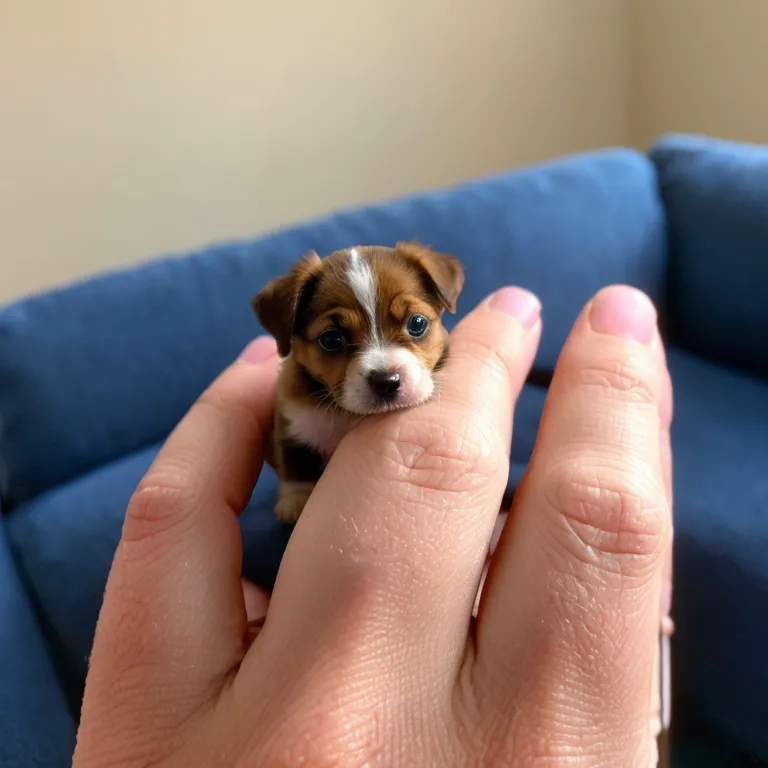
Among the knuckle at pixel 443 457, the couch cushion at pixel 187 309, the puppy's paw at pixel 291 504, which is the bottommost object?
the puppy's paw at pixel 291 504

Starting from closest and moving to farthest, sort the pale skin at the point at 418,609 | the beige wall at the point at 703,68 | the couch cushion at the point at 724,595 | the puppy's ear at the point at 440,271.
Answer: the pale skin at the point at 418,609 < the puppy's ear at the point at 440,271 < the couch cushion at the point at 724,595 < the beige wall at the point at 703,68

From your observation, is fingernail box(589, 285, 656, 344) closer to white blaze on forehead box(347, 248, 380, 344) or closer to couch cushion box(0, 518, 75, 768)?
white blaze on forehead box(347, 248, 380, 344)

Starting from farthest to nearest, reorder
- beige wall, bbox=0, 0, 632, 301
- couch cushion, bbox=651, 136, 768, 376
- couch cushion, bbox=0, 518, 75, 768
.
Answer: beige wall, bbox=0, 0, 632, 301 → couch cushion, bbox=651, 136, 768, 376 → couch cushion, bbox=0, 518, 75, 768

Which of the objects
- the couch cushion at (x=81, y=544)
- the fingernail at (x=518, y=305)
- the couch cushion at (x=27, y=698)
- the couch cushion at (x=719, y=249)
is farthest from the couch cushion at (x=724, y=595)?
the couch cushion at (x=27, y=698)

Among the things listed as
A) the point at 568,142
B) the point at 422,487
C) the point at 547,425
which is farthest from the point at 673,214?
the point at 422,487

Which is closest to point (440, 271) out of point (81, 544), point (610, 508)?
point (610, 508)

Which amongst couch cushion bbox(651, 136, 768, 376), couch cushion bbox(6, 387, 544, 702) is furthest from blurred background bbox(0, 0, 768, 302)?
couch cushion bbox(6, 387, 544, 702)

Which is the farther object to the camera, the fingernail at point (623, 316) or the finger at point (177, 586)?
the fingernail at point (623, 316)

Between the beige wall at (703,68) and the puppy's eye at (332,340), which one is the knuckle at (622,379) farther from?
the beige wall at (703,68)
